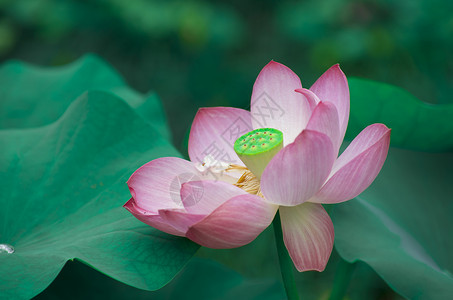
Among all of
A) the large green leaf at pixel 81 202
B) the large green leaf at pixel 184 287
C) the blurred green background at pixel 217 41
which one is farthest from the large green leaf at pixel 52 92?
the blurred green background at pixel 217 41

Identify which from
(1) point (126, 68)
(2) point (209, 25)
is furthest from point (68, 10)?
(2) point (209, 25)

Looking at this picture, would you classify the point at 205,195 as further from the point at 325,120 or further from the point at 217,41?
the point at 217,41

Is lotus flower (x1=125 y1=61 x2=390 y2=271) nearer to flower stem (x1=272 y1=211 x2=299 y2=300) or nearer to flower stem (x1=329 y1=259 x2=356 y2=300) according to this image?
flower stem (x1=272 y1=211 x2=299 y2=300)

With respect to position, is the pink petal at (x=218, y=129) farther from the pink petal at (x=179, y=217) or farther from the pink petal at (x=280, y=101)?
the pink petal at (x=179, y=217)

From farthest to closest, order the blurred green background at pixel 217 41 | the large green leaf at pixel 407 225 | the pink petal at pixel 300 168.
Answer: the blurred green background at pixel 217 41
the large green leaf at pixel 407 225
the pink petal at pixel 300 168

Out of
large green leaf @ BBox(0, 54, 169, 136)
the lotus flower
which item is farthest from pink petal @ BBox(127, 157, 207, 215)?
large green leaf @ BBox(0, 54, 169, 136)

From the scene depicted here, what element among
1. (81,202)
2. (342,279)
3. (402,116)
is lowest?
(342,279)

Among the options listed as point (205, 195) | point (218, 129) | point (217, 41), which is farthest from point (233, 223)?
point (217, 41)
